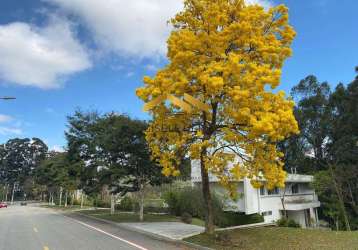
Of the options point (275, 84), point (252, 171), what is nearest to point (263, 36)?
point (275, 84)

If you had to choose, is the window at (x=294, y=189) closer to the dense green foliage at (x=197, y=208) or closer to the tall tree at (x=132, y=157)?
the dense green foliage at (x=197, y=208)

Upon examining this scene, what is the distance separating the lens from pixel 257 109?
12.7 meters

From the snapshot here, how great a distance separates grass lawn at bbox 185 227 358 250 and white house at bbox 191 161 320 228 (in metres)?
10.7

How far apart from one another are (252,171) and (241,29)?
5.24m

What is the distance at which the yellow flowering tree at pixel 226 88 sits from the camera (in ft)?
40.9

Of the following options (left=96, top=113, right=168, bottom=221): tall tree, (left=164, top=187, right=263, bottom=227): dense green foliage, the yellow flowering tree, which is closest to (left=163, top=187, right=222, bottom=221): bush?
(left=164, top=187, right=263, bottom=227): dense green foliage

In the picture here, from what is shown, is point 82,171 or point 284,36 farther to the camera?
point 82,171

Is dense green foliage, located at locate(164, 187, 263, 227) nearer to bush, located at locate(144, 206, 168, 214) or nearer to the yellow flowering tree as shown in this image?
bush, located at locate(144, 206, 168, 214)

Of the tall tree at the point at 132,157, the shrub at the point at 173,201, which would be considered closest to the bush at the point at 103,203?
the shrub at the point at 173,201

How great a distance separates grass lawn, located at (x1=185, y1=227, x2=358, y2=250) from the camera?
12.2 m

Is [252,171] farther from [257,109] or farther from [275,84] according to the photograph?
[275,84]

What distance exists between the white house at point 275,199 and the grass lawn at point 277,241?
1067cm

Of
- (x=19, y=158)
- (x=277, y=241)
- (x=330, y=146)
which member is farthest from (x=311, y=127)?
(x=19, y=158)

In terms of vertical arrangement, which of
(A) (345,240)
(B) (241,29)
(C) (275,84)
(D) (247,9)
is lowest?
(A) (345,240)
